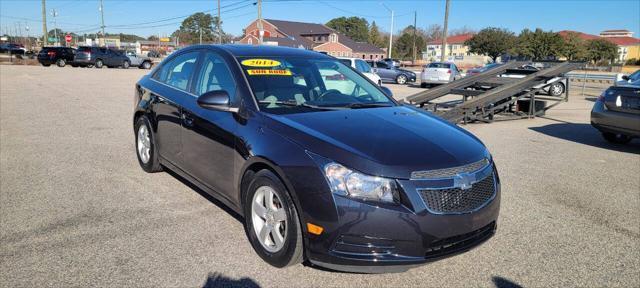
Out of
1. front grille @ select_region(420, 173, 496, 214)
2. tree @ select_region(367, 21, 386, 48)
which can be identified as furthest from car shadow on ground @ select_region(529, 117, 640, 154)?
tree @ select_region(367, 21, 386, 48)

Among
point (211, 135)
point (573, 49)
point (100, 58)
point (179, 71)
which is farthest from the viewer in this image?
point (573, 49)

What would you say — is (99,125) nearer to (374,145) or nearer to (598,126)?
(374,145)

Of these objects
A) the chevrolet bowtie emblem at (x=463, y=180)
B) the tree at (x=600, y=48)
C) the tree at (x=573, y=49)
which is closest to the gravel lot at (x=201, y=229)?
the chevrolet bowtie emblem at (x=463, y=180)

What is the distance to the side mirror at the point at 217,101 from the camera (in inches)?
139

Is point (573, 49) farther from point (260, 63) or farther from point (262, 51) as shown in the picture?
point (260, 63)

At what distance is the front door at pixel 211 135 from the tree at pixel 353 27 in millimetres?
121174

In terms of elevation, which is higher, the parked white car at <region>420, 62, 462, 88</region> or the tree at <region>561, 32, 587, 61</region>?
the tree at <region>561, 32, 587, 61</region>

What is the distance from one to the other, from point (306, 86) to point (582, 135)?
8137 mm

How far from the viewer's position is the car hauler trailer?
1021cm

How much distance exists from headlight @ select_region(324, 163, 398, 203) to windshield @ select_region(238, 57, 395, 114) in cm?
99

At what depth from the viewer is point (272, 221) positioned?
322 centimetres

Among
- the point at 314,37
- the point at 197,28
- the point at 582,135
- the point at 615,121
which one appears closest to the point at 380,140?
the point at 615,121

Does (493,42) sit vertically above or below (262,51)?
above

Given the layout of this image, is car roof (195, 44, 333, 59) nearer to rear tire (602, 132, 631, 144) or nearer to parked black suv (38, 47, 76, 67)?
rear tire (602, 132, 631, 144)
